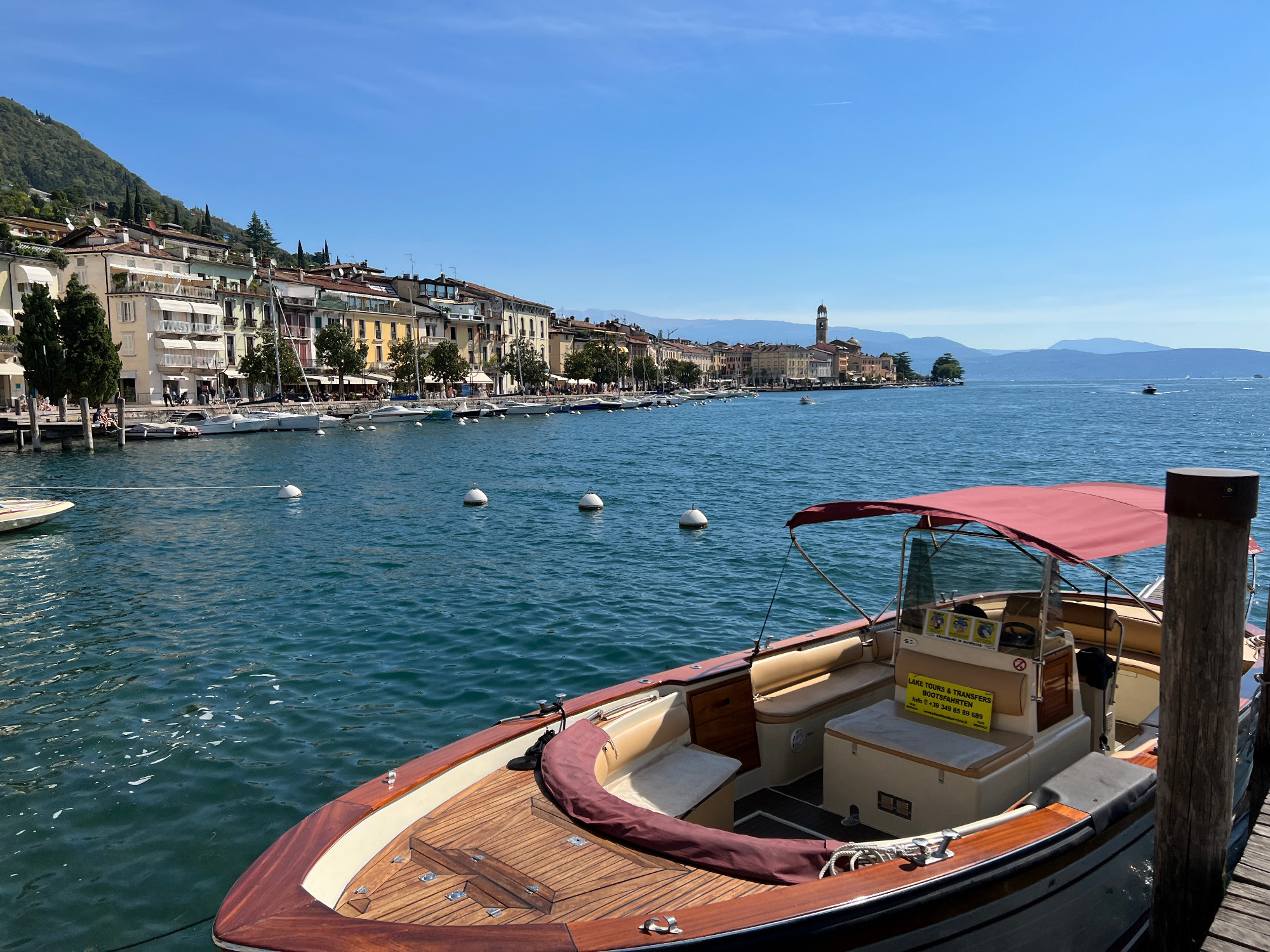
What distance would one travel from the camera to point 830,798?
21.1 ft

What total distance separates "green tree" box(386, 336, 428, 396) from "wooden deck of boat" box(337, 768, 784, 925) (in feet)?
302

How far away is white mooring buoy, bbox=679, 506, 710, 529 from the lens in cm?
2502

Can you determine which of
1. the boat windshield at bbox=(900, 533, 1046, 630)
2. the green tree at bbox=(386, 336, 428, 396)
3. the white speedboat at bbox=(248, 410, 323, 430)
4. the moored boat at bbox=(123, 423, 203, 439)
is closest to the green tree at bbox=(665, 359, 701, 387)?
the green tree at bbox=(386, 336, 428, 396)

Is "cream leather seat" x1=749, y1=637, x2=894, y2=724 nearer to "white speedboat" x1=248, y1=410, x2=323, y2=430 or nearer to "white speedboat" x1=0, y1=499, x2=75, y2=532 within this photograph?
"white speedboat" x1=0, y1=499, x2=75, y2=532

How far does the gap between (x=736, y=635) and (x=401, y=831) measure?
999cm

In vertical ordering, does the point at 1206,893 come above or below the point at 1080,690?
below

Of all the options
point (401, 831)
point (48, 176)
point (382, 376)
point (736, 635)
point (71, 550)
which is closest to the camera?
point (401, 831)

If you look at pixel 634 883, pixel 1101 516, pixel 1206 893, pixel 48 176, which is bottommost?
pixel 1206 893

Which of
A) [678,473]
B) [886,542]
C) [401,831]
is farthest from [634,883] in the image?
[678,473]

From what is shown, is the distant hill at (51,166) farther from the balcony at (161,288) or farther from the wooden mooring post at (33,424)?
the wooden mooring post at (33,424)

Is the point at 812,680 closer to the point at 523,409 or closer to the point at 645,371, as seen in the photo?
the point at 523,409

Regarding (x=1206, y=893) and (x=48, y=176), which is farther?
(x=48, y=176)

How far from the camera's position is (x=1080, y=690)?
22.1 ft

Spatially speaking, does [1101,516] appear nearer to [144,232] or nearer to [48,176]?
[144,232]
